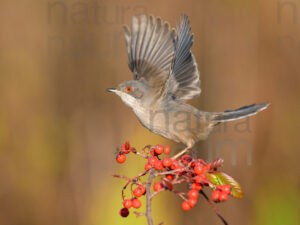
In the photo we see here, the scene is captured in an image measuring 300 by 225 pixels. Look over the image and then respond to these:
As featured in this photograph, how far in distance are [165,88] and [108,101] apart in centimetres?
173

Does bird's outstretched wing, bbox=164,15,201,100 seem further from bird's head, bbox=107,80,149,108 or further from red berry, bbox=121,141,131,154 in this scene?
red berry, bbox=121,141,131,154

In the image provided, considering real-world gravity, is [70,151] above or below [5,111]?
below

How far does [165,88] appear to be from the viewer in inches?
145

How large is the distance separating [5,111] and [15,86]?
0.36m

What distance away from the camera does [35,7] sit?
539 cm

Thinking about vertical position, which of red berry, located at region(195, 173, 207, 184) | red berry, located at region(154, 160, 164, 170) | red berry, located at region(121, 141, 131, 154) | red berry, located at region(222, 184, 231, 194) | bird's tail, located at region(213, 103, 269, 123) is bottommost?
red berry, located at region(222, 184, 231, 194)

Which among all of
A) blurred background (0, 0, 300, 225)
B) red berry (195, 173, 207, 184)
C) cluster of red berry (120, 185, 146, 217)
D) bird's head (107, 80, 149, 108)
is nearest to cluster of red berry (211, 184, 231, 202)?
red berry (195, 173, 207, 184)

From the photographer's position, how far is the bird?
11.9 feet

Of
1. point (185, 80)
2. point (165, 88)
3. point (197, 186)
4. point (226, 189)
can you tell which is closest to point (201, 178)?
point (197, 186)

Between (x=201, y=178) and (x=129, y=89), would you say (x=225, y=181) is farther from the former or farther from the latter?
(x=129, y=89)

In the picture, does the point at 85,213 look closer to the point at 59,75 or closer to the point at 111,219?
the point at 111,219

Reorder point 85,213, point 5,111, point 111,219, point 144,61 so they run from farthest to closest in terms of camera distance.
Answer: point 5,111 < point 85,213 < point 111,219 < point 144,61

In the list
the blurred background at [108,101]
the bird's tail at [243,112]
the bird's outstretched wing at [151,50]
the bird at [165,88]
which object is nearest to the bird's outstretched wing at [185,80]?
the bird at [165,88]

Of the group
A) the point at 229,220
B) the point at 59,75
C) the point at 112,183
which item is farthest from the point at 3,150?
the point at 229,220
